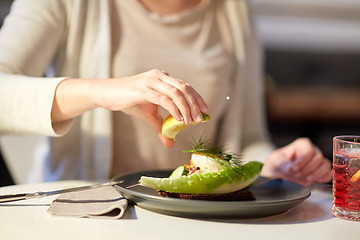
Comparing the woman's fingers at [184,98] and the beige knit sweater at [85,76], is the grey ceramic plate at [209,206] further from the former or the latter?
the beige knit sweater at [85,76]

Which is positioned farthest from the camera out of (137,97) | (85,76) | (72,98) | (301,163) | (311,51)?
(311,51)

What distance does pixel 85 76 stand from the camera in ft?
4.48

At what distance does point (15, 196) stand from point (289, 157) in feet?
2.20

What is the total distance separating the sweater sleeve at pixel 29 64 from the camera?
1013 mm

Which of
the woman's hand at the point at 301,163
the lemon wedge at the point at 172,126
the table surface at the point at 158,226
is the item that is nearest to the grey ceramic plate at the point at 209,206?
the table surface at the point at 158,226

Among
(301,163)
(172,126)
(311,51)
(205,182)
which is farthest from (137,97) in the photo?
(311,51)

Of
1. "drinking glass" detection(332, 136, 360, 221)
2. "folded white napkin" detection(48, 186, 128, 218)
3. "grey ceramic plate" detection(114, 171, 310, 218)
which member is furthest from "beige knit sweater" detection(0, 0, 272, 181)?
"drinking glass" detection(332, 136, 360, 221)

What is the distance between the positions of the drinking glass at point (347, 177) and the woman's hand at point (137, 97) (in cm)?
25

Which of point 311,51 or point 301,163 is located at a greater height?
point 311,51

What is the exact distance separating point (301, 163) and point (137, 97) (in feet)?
1.65

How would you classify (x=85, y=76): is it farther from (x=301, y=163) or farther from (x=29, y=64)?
(x=301, y=163)


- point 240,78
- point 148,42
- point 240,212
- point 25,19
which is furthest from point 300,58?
point 240,212

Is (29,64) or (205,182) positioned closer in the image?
(205,182)

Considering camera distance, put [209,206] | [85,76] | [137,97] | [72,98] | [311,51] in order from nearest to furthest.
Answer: [209,206] < [137,97] < [72,98] < [85,76] < [311,51]
